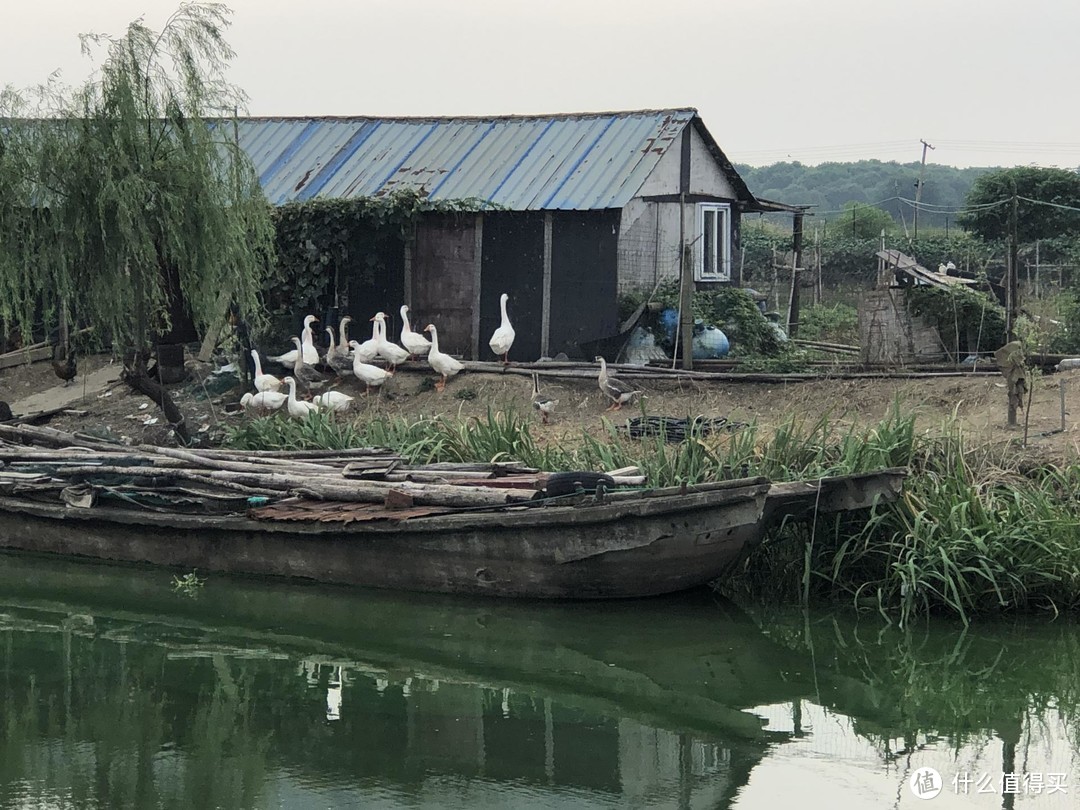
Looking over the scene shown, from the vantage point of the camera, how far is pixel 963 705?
7.85 metres

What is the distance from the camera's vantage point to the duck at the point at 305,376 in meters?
15.1

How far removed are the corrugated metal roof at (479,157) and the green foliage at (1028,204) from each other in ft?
45.1

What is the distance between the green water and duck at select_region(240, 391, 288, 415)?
3718 mm

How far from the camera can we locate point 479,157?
58.5 ft

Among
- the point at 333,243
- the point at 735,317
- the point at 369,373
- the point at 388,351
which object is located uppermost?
the point at 333,243

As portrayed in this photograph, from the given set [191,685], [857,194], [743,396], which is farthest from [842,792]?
[857,194]

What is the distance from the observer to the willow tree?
12.3 meters

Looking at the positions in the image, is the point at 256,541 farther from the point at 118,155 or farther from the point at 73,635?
the point at 118,155

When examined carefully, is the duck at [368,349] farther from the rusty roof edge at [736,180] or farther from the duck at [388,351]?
the rusty roof edge at [736,180]

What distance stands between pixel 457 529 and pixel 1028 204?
23.1 metres

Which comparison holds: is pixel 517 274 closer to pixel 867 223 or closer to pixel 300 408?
pixel 300 408

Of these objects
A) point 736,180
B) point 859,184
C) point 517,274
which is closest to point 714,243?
point 736,180

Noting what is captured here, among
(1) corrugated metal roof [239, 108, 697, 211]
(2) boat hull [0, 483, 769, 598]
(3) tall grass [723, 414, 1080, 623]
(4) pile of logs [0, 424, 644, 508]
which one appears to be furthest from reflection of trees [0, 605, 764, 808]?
(1) corrugated metal roof [239, 108, 697, 211]

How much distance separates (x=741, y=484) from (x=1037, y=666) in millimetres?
2221
